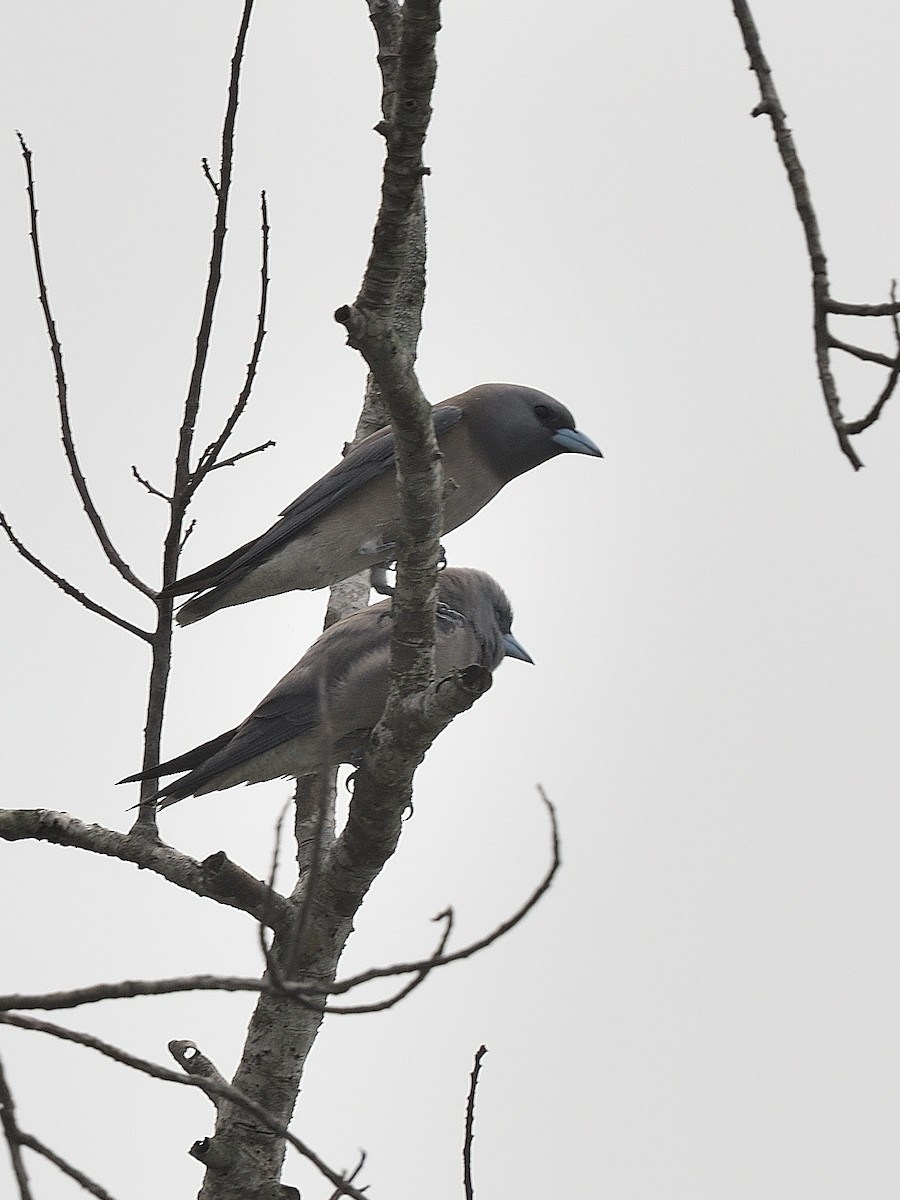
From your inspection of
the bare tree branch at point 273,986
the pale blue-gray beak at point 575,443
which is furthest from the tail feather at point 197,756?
the bare tree branch at point 273,986

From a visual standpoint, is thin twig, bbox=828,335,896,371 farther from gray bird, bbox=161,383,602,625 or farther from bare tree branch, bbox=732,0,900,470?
gray bird, bbox=161,383,602,625

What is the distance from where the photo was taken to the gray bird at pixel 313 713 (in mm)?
4668

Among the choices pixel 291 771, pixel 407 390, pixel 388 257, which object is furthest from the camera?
pixel 291 771

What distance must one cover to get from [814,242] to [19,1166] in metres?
1.49

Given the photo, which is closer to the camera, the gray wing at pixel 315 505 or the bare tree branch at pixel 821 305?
the bare tree branch at pixel 821 305

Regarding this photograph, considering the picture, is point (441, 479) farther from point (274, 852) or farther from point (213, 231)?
point (274, 852)

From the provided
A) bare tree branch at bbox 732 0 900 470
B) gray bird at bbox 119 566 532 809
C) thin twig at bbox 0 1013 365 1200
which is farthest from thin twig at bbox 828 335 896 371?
gray bird at bbox 119 566 532 809

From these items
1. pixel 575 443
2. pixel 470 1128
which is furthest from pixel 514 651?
pixel 470 1128

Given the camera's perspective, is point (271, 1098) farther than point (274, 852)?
Yes

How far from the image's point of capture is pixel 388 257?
2506 mm

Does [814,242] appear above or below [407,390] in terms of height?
below

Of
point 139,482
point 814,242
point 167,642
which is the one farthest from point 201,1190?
point 814,242

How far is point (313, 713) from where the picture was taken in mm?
4750

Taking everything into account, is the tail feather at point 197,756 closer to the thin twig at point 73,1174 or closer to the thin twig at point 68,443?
the thin twig at point 68,443
